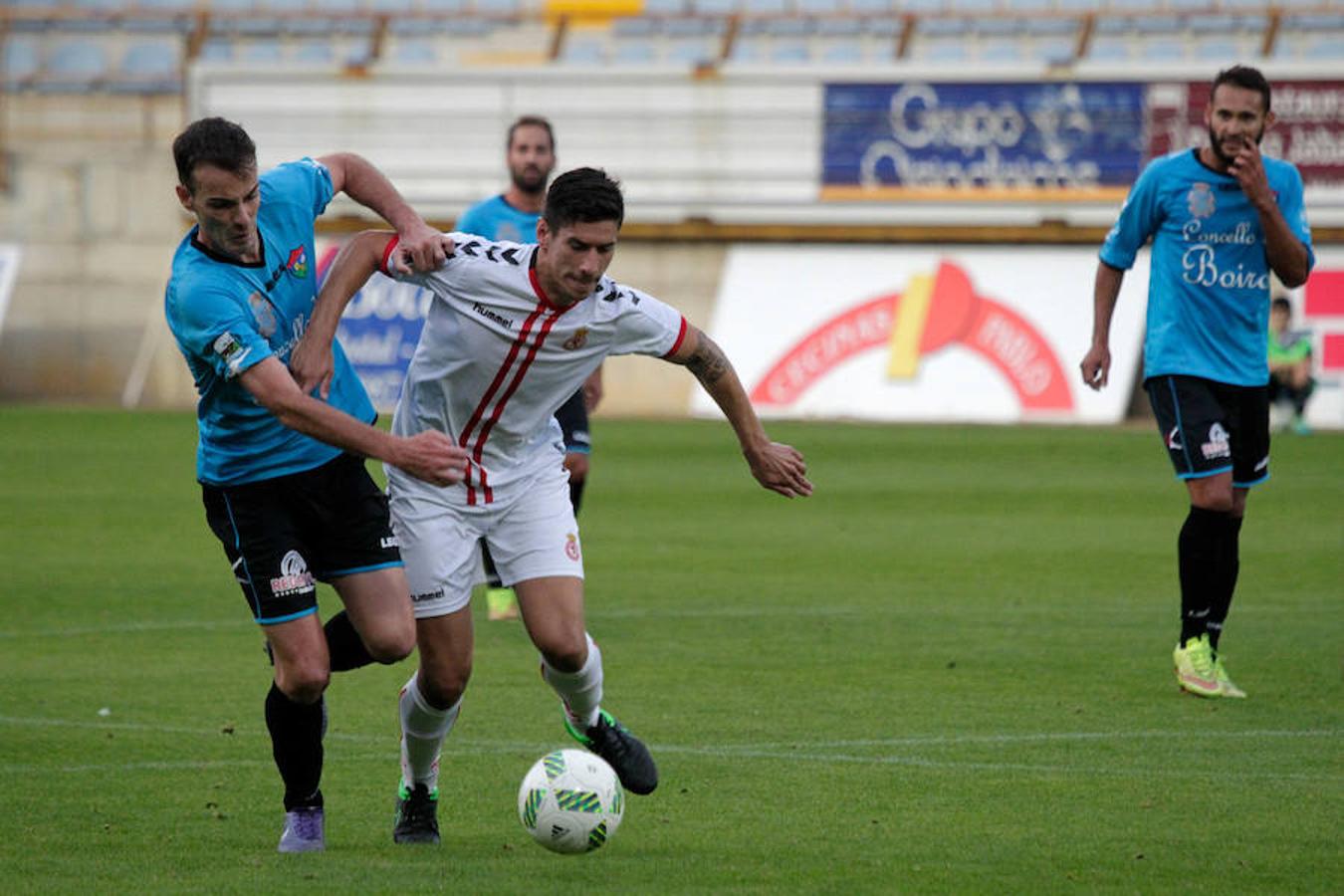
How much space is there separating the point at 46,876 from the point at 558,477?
1.85 meters

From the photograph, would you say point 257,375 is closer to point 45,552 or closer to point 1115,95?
point 45,552

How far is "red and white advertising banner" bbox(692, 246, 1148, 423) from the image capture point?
25.6m

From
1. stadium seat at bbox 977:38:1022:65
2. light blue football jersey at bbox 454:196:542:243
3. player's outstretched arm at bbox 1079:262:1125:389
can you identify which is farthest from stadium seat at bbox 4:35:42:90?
player's outstretched arm at bbox 1079:262:1125:389

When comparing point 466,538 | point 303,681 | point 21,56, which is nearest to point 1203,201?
point 466,538

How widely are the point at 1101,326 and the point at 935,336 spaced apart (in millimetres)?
17455

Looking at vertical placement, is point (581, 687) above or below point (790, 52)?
below

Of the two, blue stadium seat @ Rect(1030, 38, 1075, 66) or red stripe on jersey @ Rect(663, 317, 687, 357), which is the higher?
blue stadium seat @ Rect(1030, 38, 1075, 66)

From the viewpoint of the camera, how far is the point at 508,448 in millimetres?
6312

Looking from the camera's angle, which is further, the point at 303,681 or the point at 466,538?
the point at 466,538

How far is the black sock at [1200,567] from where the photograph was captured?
8.44 metres

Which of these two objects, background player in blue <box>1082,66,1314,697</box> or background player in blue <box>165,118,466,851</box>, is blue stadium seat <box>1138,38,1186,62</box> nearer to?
background player in blue <box>1082,66,1314,697</box>

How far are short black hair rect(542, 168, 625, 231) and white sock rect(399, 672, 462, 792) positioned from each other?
Answer: 4.52 ft

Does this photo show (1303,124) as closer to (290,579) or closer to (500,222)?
(500,222)

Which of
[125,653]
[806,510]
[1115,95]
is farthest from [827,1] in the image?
[125,653]
